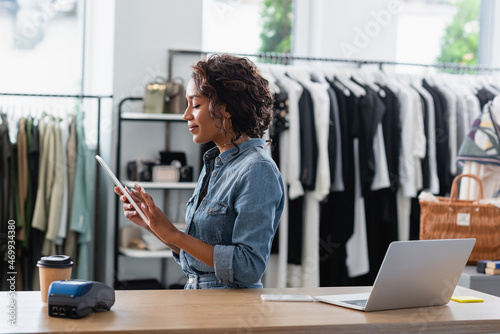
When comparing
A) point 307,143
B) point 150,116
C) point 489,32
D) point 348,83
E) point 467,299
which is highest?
point 489,32

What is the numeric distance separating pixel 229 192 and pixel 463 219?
146 cm

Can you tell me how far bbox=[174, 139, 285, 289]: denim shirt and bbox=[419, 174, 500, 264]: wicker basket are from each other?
1.27m

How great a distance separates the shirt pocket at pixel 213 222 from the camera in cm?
188

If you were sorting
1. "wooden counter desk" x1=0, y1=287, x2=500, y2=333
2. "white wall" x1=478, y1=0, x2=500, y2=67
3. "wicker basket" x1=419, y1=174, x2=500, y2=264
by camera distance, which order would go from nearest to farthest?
"wooden counter desk" x1=0, y1=287, x2=500, y2=333 → "wicker basket" x1=419, y1=174, x2=500, y2=264 → "white wall" x1=478, y1=0, x2=500, y2=67

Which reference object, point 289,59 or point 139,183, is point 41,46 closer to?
point 139,183

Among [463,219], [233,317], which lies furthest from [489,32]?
[233,317]

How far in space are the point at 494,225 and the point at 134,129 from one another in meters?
2.24

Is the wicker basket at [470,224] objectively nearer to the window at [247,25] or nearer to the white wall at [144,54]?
the white wall at [144,54]

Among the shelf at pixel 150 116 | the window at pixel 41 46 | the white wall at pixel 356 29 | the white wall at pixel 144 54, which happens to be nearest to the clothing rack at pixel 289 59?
the white wall at pixel 144 54

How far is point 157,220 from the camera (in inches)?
68.8

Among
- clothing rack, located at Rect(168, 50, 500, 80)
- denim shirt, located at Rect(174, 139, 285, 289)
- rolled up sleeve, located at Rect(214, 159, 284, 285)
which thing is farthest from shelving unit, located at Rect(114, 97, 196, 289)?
rolled up sleeve, located at Rect(214, 159, 284, 285)

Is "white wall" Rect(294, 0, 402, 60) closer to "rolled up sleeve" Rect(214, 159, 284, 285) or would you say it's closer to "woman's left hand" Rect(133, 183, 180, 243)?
"rolled up sleeve" Rect(214, 159, 284, 285)

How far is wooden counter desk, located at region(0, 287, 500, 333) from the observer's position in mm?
1458

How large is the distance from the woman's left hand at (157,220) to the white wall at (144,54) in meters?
2.46
